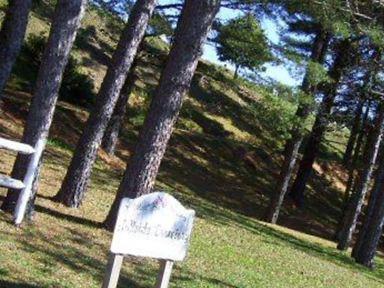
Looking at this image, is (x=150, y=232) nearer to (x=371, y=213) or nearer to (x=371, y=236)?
(x=371, y=236)

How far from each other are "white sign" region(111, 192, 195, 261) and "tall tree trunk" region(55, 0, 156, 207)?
5802 millimetres

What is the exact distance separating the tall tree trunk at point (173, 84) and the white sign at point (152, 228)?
→ 354 centimetres

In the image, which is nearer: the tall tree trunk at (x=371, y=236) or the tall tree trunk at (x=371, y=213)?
the tall tree trunk at (x=371, y=236)

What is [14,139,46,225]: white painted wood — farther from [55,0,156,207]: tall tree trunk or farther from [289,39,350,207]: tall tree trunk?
[289,39,350,207]: tall tree trunk

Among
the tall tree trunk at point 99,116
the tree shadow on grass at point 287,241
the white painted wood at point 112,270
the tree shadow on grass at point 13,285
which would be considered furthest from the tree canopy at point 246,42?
the white painted wood at point 112,270

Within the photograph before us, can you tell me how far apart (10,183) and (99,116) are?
3.47 meters

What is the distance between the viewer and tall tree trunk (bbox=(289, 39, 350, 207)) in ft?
78.9

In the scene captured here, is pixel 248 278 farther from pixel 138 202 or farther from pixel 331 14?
pixel 331 14

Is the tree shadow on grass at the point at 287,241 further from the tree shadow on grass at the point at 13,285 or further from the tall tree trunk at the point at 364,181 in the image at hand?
the tree shadow on grass at the point at 13,285

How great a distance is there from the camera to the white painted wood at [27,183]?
898 cm

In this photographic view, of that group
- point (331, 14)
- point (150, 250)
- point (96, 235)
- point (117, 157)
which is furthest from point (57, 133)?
point (150, 250)

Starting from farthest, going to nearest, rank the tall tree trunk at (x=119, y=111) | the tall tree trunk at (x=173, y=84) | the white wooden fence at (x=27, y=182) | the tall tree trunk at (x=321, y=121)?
the tall tree trunk at (x=321, y=121), the tall tree trunk at (x=119, y=111), the tall tree trunk at (x=173, y=84), the white wooden fence at (x=27, y=182)

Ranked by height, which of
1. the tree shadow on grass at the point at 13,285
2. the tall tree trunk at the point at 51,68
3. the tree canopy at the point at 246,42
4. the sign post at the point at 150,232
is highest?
the tree canopy at the point at 246,42

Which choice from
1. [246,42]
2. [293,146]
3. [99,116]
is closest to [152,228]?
[99,116]
